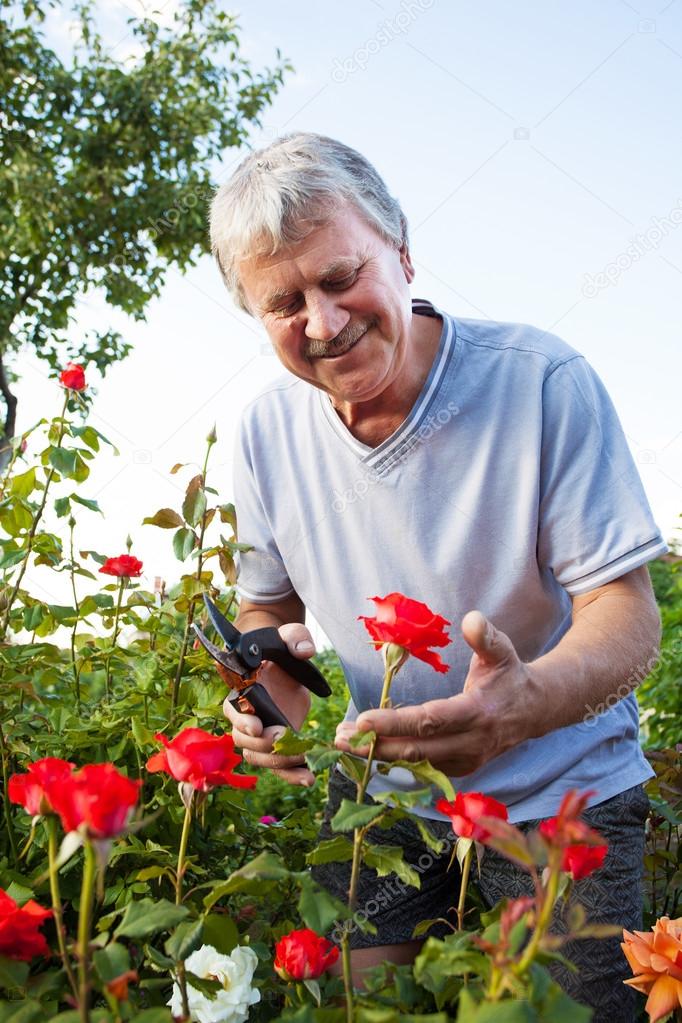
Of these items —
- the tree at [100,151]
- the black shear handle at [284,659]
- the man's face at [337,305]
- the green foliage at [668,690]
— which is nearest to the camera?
the black shear handle at [284,659]

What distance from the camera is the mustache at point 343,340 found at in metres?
1.67

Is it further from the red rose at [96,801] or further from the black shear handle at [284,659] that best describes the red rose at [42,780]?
the black shear handle at [284,659]

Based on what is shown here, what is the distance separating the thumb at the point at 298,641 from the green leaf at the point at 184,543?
0.28 m

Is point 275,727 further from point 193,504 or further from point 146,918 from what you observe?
point 146,918

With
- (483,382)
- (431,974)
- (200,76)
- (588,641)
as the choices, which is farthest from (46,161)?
(431,974)

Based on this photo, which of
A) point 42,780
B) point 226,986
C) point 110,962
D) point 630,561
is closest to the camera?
point 110,962

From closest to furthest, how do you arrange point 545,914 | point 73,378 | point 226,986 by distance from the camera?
point 545,914
point 226,986
point 73,378

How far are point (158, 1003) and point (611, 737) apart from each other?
34.3 inches

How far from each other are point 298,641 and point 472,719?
0.47m

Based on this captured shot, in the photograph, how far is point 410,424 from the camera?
1.81m

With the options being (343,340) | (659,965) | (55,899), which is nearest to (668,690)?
(343,340)

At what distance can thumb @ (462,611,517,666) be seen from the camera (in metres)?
1.10

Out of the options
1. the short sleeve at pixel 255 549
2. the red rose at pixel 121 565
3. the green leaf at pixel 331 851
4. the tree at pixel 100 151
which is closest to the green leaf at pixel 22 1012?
the green leaf at pixel 331 851

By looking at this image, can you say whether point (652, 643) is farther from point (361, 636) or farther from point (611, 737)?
point (361, 636)
